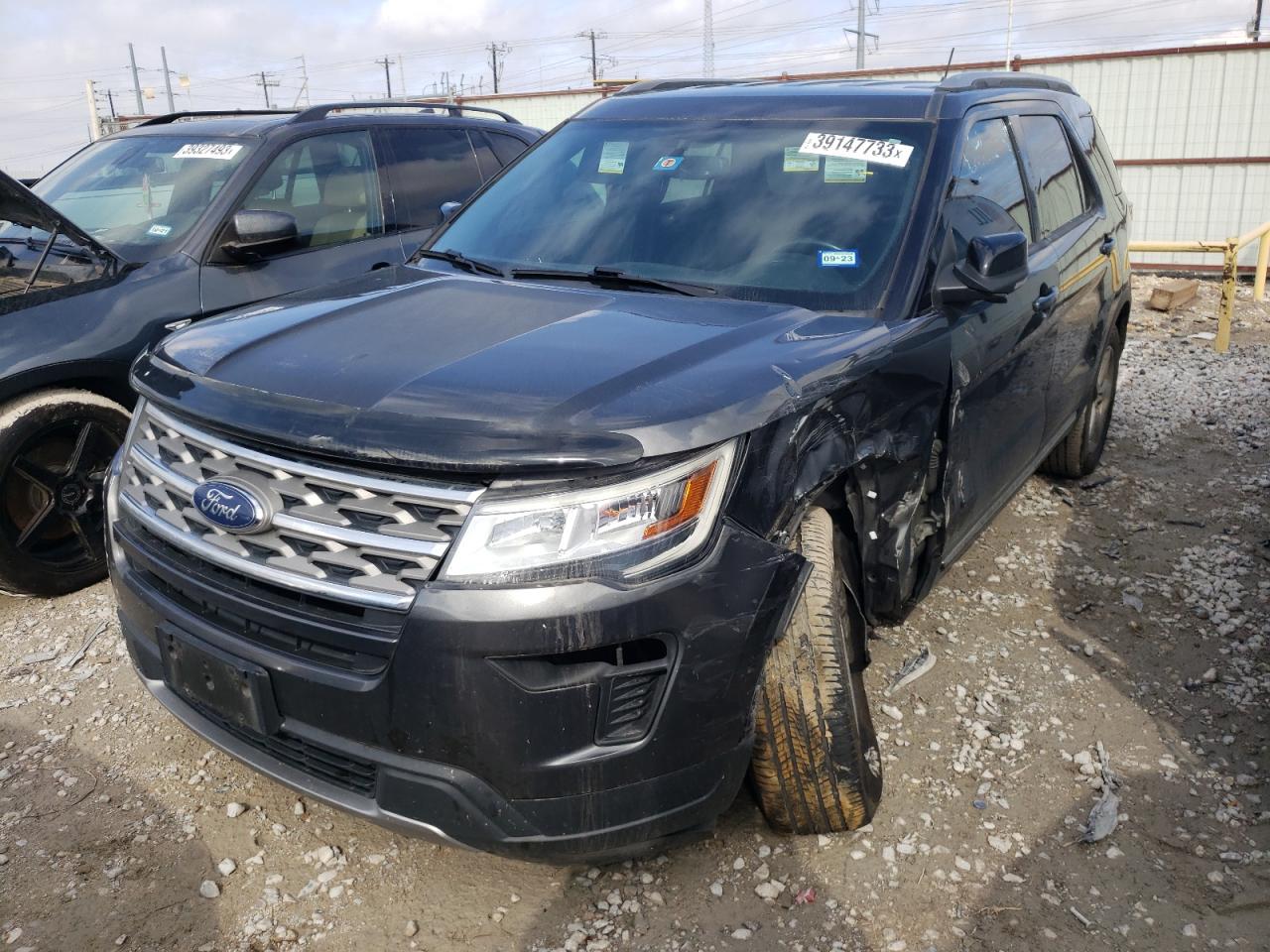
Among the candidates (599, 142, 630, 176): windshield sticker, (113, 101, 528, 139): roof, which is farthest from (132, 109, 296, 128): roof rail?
(599, 142, 630, 176): windshield sticker

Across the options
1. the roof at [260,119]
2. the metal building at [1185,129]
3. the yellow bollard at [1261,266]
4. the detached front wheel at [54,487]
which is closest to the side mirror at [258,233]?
the roof at [260,119]

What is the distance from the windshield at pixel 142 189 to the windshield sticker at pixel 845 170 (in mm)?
2953

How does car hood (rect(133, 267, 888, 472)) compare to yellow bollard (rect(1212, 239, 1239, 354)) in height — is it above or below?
above

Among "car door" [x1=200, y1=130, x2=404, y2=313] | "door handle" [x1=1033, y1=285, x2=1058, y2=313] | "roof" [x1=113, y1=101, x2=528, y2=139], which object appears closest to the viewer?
Answer: "door handle" [x1=1033, y1=285, x2=1058, y2=313]

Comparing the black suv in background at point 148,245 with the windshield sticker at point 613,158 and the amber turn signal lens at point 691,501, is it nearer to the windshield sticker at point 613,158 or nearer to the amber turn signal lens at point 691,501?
the windshield sticker at point 613,158

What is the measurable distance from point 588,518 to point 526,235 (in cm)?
168

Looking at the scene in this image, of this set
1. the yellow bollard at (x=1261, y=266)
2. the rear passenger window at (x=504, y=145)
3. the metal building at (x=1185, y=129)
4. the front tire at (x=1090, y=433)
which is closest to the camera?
the front tire at (x=1090, y=433)

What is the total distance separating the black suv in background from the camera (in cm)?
401

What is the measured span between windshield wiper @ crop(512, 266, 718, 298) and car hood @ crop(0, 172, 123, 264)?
6.90 ft

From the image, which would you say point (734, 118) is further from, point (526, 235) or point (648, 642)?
point (648, 642)

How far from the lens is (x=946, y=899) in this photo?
99.7 inches

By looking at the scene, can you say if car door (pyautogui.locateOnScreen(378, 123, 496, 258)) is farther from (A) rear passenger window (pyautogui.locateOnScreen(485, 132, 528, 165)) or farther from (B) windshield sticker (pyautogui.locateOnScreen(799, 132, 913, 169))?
(B) windshield sticker (pyautogui.locateOnScreen(799, 132, 913, 169))

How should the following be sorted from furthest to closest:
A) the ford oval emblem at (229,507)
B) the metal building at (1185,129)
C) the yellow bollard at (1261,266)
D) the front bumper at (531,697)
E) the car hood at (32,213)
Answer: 1. the metal building at (1185,129)
2. the yellow bollard at (1261,266)
3. the car hood at (32,213)
4. the ford oval emblem at (229,507)
5. the front bumper at (531,697)

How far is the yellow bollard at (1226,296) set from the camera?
8.35m
